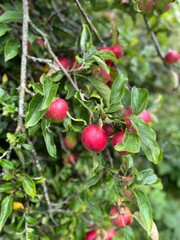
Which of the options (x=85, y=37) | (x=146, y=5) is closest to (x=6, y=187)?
(x=85, y=37)

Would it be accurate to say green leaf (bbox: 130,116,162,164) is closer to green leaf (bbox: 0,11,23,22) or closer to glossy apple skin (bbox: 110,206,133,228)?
glossy apple skin (bbox: 110,206,133,228)

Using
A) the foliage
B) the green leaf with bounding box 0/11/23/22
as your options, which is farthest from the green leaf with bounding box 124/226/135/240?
the green leaf with bounding box 0/11/23/22

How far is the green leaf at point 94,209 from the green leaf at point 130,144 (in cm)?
37

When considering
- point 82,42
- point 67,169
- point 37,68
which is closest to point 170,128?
point 67,169

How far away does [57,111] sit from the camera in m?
0.74

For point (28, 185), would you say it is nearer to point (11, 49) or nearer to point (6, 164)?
point (6, 164)

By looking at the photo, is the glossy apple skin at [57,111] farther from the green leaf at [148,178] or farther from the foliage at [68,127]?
the green leaf at [148,178]

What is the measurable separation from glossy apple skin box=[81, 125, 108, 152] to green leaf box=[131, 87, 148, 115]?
0.08 metres

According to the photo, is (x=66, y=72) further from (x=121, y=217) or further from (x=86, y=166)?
(x=86, y=166)

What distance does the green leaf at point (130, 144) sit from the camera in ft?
2.25

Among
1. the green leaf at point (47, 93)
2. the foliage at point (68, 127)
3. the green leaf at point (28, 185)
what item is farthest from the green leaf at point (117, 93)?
the green leaf at point (28, 185)

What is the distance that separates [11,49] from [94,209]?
0.47 m

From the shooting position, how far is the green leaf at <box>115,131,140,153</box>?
2.25 ft

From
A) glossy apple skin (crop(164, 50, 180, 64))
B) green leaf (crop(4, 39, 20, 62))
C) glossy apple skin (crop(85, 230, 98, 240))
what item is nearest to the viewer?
green leaf (crop(4, 39, 20, 62))
